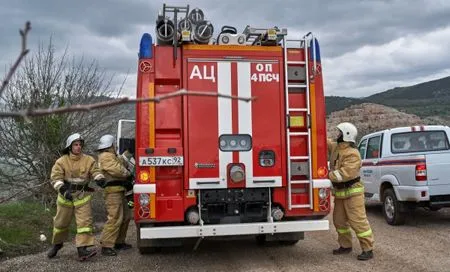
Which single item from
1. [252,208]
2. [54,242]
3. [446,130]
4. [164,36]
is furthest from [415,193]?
[54,242]

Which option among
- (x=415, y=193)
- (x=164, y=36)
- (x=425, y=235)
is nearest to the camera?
(x=164, y=36)

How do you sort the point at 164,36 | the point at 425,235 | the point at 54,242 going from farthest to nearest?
the point at 425,235 → the point at 54,242 → the point at 164,36

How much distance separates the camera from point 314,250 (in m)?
7.93

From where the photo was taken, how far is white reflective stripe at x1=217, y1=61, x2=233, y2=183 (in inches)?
262

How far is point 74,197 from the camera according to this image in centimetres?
761

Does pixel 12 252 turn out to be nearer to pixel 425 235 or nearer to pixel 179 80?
pixel 179 80

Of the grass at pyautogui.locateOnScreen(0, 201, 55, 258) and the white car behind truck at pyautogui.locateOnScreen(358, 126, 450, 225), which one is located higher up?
the white car behind truck at pyautogui.locateOnScreen(358, 126, 450, 225)

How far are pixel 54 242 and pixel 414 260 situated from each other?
4992 millimetres

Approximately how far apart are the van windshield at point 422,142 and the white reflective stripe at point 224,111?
205 inches

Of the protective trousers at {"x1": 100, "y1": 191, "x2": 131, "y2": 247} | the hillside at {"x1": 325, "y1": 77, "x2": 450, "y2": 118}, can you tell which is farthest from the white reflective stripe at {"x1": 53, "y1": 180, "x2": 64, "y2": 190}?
the hillside at {"x1": 325, "y1": 77, "x2": 450, "y2": 118}

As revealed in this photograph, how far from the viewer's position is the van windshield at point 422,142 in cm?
1041

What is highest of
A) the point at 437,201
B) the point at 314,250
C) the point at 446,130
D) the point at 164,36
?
the point at 164,36

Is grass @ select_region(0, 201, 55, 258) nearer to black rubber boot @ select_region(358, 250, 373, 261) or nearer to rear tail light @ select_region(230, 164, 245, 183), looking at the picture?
rear tail light @ select_region(230, 164, 245, 183)

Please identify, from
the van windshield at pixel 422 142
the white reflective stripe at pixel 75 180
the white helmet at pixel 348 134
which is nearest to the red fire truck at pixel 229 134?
the white helmet at pixel 348 134
